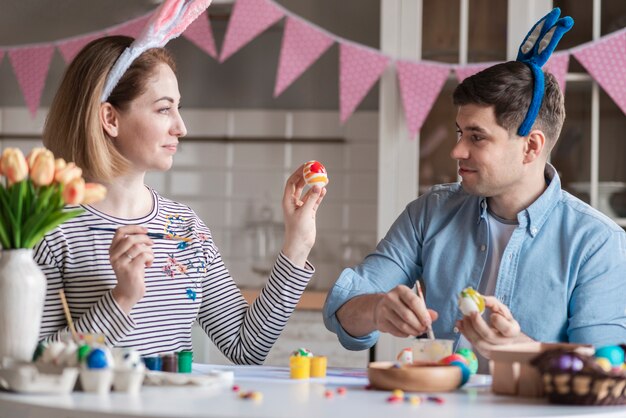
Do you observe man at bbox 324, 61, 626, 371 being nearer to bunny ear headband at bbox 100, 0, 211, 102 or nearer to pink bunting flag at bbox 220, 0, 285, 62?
bunny ear headband at bbox 100, 0, 211, 102

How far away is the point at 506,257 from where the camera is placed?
210 centimetres

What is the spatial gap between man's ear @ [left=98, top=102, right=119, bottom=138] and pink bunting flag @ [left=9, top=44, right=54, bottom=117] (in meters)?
2.19

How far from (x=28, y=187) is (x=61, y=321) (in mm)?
415

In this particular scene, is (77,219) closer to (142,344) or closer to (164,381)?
(142,344)

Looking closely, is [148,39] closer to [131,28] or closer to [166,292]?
[166,292]

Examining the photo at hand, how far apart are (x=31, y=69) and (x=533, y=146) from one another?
8.57 ft

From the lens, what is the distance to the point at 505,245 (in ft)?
7.03

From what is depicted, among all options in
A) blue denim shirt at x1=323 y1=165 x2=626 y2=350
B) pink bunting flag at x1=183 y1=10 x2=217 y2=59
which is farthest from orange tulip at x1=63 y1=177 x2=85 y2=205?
pink bunting flag at x1=183 y1=10 x2=217 y2=59

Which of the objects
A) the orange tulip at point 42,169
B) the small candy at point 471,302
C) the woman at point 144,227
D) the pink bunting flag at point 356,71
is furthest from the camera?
the pink bunting flag at point 356,71

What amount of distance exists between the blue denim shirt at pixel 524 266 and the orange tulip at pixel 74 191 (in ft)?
2.38

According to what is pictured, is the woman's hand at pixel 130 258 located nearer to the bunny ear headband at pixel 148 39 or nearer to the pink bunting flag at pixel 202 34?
the bunny ear headband at pixel 148 39

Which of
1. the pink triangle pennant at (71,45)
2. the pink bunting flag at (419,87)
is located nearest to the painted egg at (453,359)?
the pink bunting flag at (419,87)

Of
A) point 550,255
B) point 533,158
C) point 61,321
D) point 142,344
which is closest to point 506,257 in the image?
point 550,255

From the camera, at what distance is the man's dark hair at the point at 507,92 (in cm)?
215
